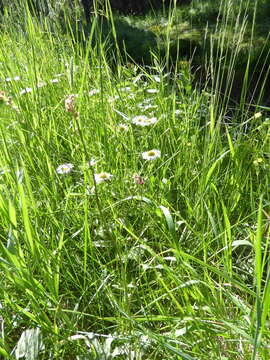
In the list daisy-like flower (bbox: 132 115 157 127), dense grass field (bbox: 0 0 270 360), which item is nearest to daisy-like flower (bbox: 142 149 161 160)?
dense grass field (bbox: 0 0 270 360)

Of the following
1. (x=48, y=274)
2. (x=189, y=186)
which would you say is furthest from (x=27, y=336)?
(x=189, y=186)

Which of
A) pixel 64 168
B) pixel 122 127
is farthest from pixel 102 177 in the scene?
pixel 122 127

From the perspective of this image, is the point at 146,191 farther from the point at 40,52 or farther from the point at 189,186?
the point at 40,52

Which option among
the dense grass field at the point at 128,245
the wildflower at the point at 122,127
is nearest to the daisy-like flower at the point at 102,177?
the dense grass field at the point at 128,245

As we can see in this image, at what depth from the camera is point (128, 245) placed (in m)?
1.13

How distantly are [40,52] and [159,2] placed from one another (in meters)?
3.42

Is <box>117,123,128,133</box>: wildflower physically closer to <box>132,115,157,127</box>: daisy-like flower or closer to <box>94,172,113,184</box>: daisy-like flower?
<box>132,115,157,127</box>: daisy-like flower

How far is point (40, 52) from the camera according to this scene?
5.78 ft

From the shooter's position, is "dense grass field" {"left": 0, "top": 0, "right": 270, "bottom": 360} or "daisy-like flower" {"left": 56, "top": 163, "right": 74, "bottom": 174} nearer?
"dense grass field" {"left": 0, "top": 0, "right": 270, "bottom": 360}

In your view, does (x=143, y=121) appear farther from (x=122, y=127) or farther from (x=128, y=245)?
(x=128, y=245)

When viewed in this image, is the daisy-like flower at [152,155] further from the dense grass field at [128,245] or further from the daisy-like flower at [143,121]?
the daisy-like flower at [143,121]

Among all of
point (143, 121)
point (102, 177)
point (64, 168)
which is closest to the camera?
point (102, 177)

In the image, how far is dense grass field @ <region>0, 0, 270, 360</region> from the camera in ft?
2.63

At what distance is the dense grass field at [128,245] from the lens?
80 cm
